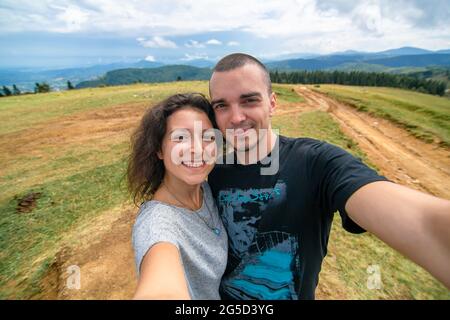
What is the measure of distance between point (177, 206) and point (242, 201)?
573mm

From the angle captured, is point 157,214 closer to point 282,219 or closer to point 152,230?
point 152,230

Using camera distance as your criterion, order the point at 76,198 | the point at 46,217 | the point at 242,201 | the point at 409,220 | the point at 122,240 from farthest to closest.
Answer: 1. the point at 76,198
2. the point at 46,217
3. the point at 122,240
4. the point at 242,201
5. the point at 409,220

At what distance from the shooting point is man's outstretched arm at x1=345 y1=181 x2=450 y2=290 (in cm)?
149

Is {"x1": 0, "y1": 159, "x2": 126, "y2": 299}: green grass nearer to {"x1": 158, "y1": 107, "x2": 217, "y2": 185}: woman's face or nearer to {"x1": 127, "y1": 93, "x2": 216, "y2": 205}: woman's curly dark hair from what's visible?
{"x1": 127, "y1": 93, "x2": 216, "y2": 205}: woman's curly dark hair

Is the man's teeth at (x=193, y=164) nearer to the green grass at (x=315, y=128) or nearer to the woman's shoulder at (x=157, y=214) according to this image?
the woman's shoulder at (x=157, y=214)

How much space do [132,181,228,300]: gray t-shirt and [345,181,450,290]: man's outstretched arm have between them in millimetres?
1130

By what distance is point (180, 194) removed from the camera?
8.36 ft

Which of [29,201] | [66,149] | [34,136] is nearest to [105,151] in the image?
[66,149]

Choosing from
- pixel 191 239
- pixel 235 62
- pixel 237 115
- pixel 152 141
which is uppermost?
pixel 235 62

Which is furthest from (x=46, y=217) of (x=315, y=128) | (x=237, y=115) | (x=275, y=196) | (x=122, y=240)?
(x=315, y=128)

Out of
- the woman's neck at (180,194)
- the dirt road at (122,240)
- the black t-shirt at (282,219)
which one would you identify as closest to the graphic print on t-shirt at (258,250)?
the black t-shirt at (282,219)

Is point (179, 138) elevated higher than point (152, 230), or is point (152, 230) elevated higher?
point (179, 138)

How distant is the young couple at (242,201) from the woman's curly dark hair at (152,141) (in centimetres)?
1

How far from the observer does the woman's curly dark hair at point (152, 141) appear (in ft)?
8.91
